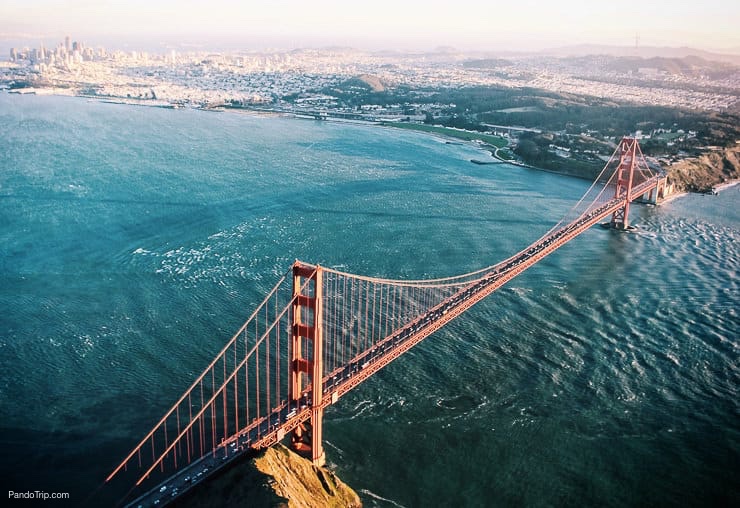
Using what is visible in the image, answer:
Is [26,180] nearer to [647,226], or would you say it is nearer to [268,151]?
[268,151]

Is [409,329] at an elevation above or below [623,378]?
above

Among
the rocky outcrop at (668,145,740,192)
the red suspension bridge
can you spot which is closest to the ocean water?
the red suspension bridge

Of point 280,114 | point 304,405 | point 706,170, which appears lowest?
point 304,405

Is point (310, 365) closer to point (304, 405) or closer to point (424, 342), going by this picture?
point (304, 405)

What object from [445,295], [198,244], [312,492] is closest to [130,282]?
[198,244]

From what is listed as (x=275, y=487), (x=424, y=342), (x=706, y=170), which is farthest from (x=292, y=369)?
(x=706, y=170)

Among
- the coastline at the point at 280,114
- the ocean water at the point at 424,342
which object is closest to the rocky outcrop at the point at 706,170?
the coastline at the point at 280,114
